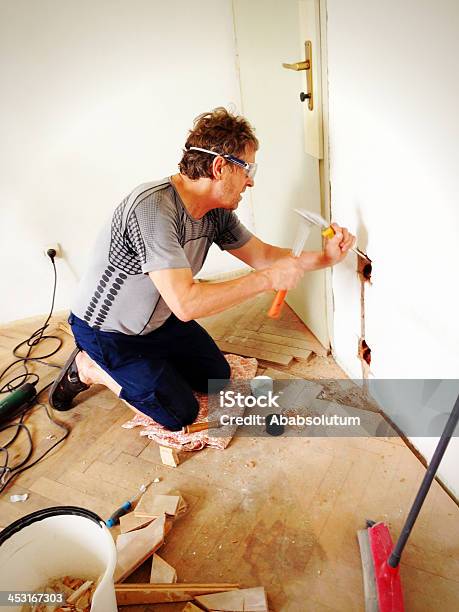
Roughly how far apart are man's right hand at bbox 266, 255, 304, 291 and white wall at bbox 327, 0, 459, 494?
0.88 ft

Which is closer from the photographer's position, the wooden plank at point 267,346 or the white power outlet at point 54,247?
the wooden plank at point 267,346

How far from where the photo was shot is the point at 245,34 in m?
2.19

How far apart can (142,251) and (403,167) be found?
83cm

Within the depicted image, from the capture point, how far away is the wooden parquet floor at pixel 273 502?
1269 millimetres

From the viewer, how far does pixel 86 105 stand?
2.41m

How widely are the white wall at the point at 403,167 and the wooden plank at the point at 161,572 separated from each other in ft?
3.02

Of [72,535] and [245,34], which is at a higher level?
[245,34]

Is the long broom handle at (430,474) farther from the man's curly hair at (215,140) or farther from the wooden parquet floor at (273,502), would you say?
the man's curly hair at (215,140)

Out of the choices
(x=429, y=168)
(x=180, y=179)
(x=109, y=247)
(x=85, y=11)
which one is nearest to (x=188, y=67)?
(x=85, y=11)

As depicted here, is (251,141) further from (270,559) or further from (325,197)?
(270,559)

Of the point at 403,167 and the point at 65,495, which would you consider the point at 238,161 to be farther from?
the point at 65,495

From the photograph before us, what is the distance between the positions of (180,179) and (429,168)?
80 cm

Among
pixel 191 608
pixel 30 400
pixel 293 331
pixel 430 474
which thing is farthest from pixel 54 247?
pixel 430 474

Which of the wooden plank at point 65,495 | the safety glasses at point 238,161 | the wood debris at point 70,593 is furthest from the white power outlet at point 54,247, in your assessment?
the wood debris at point 70,593
